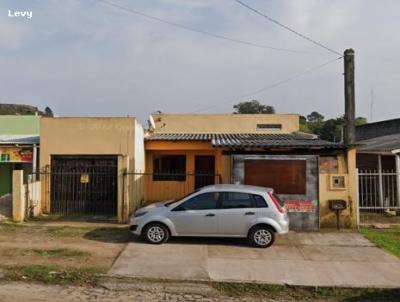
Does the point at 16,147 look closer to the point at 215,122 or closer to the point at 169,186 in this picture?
the point at 169,186

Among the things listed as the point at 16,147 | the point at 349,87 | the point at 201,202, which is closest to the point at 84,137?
the point at 16,147

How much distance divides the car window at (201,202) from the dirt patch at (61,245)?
1782 mm

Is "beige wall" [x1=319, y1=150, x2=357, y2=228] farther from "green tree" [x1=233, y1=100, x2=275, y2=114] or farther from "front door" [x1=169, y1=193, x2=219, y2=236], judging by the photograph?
"green tree" [x1=233, y1=100, x2=275, y2=114]

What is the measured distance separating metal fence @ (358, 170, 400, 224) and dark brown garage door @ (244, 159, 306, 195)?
3.65 metres

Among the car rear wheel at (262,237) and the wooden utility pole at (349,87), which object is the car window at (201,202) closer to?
the car rear wheel at (262,237)

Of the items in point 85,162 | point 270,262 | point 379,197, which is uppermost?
point 85,162

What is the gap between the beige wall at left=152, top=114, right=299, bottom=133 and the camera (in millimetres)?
24734

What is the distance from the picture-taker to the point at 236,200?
35.7 feet

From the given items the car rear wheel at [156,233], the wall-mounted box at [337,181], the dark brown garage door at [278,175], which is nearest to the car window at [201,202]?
the car rear wheel at [156,233]

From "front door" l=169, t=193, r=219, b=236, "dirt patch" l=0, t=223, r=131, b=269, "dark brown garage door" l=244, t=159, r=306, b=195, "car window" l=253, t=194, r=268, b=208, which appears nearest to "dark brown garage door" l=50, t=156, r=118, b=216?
"dirt patch" l=0, t=223, r=131, b=269

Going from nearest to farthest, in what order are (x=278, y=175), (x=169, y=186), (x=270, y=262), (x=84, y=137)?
(x=270, y=262)
(x=278, y=175)
(x=84, y=137)
(x=169, y=186)

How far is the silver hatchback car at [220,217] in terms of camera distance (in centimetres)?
1066

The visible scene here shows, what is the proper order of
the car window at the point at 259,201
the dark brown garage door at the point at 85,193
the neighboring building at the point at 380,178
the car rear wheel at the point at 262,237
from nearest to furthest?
the car rear wheel at the point at 262,237 < the car window at the point at 259,201 < the dark brown garage door at the point at 85,193 < the neighboring building at the point at 380,178

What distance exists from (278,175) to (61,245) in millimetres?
6406
